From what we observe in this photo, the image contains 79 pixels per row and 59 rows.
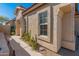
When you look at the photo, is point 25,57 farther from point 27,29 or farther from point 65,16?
point 65,16

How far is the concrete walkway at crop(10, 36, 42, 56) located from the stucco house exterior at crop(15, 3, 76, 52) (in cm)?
16

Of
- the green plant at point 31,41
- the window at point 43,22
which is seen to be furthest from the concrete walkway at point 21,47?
the window at point 43,22

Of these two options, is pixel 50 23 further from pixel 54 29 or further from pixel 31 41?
Result: pixel 31 41

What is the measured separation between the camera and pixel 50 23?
243 centimetres

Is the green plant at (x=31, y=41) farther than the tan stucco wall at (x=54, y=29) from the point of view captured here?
Yes

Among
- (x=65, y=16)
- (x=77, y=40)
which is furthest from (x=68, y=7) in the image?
(x=77, y=40)

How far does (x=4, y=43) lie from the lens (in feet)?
8.44

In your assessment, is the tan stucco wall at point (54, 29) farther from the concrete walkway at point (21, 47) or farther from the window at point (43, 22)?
the concrete walkway at point (21, 47)

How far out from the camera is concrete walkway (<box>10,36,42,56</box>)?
8.10ft

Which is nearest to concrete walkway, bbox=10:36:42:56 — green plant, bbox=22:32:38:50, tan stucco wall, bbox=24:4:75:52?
green plant, bbox=22:32:38:50

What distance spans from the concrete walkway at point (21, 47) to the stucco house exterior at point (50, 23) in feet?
0.53

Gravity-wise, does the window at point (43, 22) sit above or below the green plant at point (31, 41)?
above

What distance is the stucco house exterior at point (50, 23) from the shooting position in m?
2.31

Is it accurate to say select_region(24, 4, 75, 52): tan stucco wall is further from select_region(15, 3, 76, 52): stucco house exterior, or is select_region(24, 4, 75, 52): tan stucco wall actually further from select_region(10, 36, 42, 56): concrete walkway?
select_region(10, 36, 42, 56): concrete walkway
